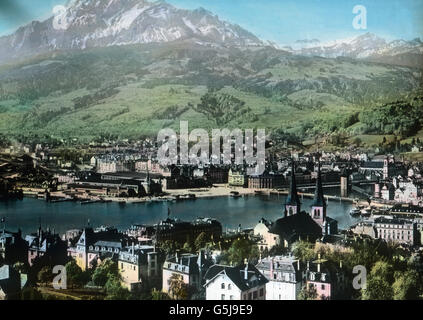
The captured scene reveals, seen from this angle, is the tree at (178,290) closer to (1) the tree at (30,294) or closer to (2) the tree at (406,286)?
(1) the tree at (30,294)

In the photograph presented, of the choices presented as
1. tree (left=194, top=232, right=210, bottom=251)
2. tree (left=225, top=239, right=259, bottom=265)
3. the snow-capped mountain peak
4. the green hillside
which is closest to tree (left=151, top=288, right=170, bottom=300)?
tree (left=194, top=232, right=210, bottom=251)

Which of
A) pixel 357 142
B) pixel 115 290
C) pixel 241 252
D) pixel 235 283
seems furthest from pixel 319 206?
pixel 115 290

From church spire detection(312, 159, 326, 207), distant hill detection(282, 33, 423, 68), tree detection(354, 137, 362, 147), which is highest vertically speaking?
distant hill detection(282, 33, 423, 68)

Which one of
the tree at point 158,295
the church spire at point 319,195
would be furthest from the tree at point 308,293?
the tree at point 158,295

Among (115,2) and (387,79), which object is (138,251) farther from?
(387,79)

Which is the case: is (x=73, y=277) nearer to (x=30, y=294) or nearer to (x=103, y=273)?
(x=103, y=273)

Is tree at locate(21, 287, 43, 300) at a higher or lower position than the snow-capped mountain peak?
lower

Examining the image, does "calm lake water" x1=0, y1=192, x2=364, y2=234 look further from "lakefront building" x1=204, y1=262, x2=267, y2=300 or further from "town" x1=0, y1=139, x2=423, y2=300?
"lakefront building" x1=204, y1=262, x2=267, y2=300
